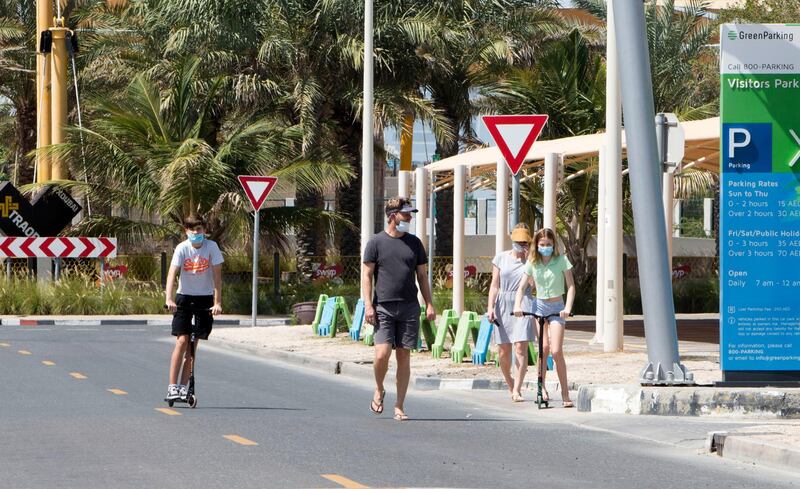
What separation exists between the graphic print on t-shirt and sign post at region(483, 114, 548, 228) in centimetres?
385

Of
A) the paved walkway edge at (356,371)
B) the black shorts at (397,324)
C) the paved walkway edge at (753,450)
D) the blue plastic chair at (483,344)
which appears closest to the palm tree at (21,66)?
the paved walkway edge at (356,371)

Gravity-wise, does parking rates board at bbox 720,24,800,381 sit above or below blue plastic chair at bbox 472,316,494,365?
above

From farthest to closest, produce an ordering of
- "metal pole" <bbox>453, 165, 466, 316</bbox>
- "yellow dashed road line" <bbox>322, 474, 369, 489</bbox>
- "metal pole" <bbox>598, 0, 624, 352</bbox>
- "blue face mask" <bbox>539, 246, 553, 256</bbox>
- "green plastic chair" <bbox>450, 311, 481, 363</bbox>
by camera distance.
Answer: "metal pole" <bbox>453, 165, 466, 316</bbox>
"metal pole" <bbox>598, 0, 624, 352</bbox>
"green plastic chair" <bbox>450, 311, 481, 363</bbox>
"blue face mask" <bbox>539, 246, 553, 256</bbox>
"yellow dashed road line" <bbox>322, 474, 369, 489</bbox>

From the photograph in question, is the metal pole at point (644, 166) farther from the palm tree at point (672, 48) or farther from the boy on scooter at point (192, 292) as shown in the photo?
the palm tree at point (672, 48)

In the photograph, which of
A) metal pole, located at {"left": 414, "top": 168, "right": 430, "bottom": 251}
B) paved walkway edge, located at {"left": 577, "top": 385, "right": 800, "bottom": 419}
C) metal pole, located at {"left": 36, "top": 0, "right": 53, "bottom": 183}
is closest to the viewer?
paved walkway edge, located at {"left": 577, "top": 385, "right": 800, "bottom": 419}

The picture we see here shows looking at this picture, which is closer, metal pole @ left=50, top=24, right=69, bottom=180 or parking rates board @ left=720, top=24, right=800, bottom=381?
parking rates board @ left=720, top=24, right=800, bottom=381

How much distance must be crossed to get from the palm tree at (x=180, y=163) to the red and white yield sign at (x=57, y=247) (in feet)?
4.63

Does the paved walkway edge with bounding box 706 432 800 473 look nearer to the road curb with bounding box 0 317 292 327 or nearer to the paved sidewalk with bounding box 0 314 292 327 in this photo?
the road curb with bounding box 0 317 292 327

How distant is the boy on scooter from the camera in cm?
1386

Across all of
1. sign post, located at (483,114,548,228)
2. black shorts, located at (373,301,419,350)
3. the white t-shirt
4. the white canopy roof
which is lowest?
black shorts, located at (373,301,419,350)

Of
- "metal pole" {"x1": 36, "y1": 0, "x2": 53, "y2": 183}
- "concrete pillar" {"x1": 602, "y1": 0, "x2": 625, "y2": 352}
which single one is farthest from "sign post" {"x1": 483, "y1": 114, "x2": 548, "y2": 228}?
"metal pole" {"x1": 36, "y1": 0, "x2": 53, "y2": 183}

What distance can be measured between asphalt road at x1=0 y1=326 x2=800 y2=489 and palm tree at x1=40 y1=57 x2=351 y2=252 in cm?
1711

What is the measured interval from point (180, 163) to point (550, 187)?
546 inches

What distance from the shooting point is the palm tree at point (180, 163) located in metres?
34.5
